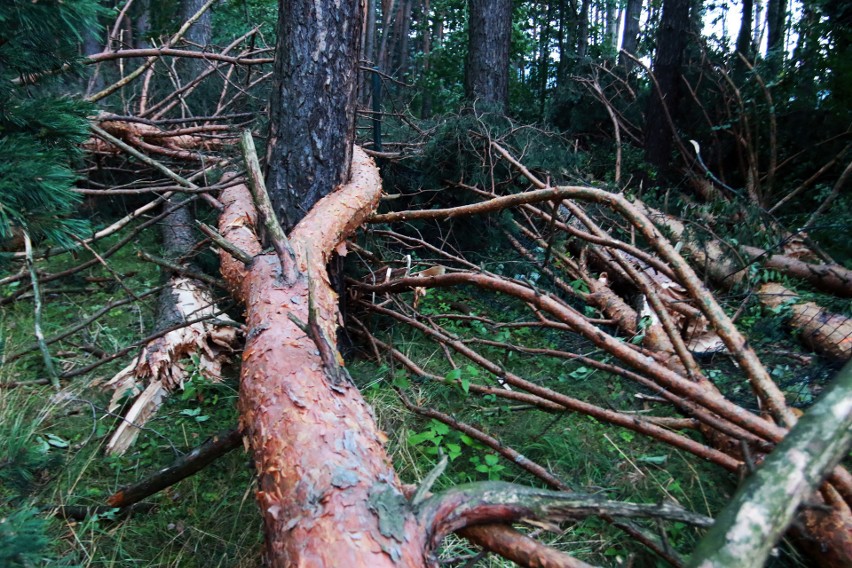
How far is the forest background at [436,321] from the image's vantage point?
5.58ft

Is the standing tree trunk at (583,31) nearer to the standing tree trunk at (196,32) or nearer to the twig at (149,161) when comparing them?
the standing tree trunk at (196,32)

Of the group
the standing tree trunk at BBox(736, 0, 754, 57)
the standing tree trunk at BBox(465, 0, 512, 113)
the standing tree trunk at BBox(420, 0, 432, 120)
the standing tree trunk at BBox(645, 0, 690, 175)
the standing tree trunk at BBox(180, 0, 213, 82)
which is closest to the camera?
the standing tree trunk at BBox(180, 0, 213, 82)

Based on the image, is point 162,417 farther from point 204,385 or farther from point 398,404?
point 398,404

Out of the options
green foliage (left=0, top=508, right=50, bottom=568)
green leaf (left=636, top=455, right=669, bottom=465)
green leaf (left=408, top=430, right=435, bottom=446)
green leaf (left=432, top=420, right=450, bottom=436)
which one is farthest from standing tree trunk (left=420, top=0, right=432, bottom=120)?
green foliage (left=0, top=508, right=50, bottom=568)

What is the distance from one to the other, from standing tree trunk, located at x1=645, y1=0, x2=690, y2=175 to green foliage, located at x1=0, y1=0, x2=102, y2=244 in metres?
6.89

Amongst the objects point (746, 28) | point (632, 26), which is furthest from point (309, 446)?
point (632, 26)

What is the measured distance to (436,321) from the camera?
12.8 feet

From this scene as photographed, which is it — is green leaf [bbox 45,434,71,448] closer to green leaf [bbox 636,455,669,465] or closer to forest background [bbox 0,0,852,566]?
forest background [bbox 0,0,852,566]

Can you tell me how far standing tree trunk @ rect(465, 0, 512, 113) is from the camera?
6.34m

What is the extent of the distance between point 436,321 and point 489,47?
393 cm

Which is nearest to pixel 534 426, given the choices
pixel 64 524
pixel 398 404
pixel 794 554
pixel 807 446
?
pixel 398 404

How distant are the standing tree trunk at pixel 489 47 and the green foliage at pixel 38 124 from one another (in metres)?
5.23

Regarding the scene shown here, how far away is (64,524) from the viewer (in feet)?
7.17

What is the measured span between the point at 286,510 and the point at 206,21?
8106mm
